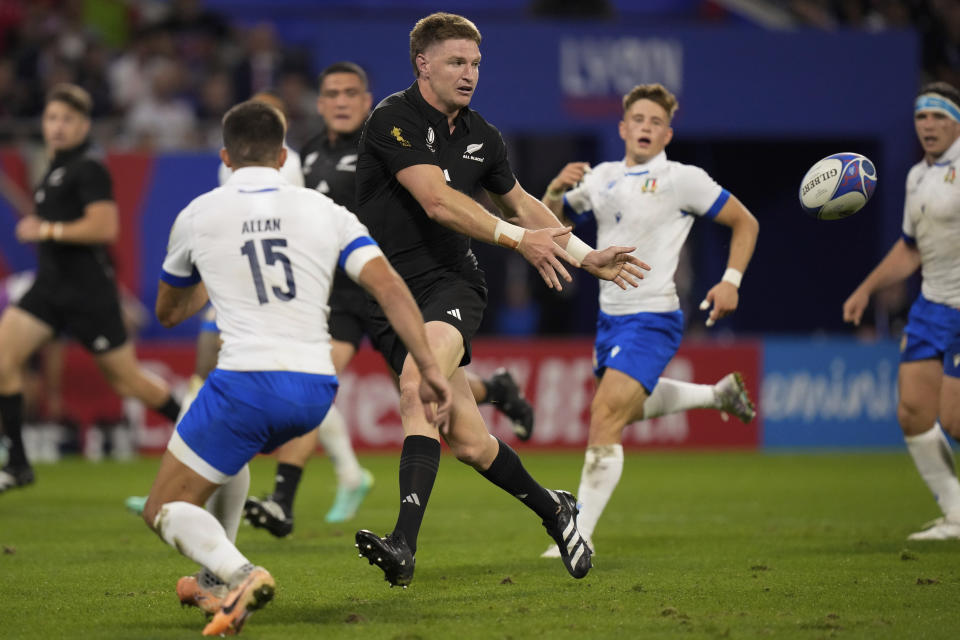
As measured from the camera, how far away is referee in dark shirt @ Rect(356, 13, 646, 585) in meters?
5.98

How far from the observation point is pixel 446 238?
21.3 ft

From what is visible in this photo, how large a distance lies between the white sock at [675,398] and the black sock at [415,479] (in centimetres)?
234

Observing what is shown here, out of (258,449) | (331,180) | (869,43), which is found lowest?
(258,449)

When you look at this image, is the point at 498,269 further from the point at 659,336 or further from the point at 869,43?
the point at 659,336

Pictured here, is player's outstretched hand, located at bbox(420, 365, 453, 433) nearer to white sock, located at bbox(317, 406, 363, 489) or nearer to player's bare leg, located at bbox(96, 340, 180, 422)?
white sock, located at bbox(317, 406, 363, 489)

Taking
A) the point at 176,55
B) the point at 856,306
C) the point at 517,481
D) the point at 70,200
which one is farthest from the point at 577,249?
the point at 176,55

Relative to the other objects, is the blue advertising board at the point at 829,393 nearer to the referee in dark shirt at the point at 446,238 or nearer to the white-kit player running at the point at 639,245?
the white-kit player running at the point at 639,245

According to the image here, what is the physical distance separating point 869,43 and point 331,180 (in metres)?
12.3

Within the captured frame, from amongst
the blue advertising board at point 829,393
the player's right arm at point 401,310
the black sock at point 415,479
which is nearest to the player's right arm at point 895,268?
the black sock at point 415,479

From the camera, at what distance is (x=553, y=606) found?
5770 mm

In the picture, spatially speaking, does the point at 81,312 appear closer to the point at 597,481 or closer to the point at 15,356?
the point at 15,356

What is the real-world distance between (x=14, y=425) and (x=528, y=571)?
5.00 m

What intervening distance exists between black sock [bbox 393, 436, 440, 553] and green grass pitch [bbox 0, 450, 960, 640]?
37 cm

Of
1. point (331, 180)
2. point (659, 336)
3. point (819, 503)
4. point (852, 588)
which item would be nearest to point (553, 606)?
point (852, 588)
